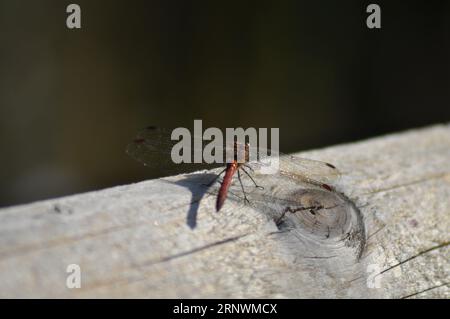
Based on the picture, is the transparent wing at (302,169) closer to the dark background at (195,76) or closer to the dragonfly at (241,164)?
the dragonfly at (241,164)

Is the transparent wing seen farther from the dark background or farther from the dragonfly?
the dark background

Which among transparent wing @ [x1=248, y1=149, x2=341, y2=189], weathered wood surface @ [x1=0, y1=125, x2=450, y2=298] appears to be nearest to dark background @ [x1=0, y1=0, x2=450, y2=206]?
transparent wing @ [x1=248, y1=149, x2=341, y2=189]

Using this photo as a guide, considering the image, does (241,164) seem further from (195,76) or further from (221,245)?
(195,76)

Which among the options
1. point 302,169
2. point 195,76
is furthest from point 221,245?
point 195,76

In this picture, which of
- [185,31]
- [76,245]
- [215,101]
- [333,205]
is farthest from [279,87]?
[76,245]

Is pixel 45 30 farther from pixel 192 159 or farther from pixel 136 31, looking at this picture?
pixel 192 159
